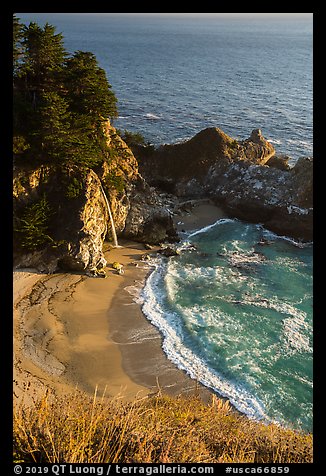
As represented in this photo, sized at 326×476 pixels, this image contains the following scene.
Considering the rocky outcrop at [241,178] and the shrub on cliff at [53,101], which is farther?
the rocky outcrop at [241,178]

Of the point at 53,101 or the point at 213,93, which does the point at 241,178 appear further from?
the point at 213,93

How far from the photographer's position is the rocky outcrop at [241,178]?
34.9 meters

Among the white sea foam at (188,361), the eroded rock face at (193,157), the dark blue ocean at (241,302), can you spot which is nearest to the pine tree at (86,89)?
the dark blue ocean at (241,302)

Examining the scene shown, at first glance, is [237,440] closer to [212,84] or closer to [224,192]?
[224,192]

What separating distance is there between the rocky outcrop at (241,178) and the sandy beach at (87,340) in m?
14.3

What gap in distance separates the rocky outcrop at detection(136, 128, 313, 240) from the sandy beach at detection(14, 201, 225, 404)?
47.0 feet

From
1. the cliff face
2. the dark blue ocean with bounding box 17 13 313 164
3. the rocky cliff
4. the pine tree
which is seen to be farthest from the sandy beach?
the dark blue ocean with bounding box 17 13 313 164

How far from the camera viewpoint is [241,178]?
38656 mm

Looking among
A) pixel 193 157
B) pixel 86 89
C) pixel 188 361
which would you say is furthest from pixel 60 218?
pixel 193 157

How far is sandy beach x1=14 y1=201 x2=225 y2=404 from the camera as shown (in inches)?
695

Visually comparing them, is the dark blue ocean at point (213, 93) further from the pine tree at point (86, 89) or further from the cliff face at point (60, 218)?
the cliff face at point (60, 218)

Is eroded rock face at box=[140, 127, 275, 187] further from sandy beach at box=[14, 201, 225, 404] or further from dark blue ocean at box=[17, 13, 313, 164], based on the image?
sandy beach at box=[14, 201, 225, 404]

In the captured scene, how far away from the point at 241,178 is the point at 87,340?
2421 centimetres

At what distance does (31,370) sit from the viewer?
17.8 meters
